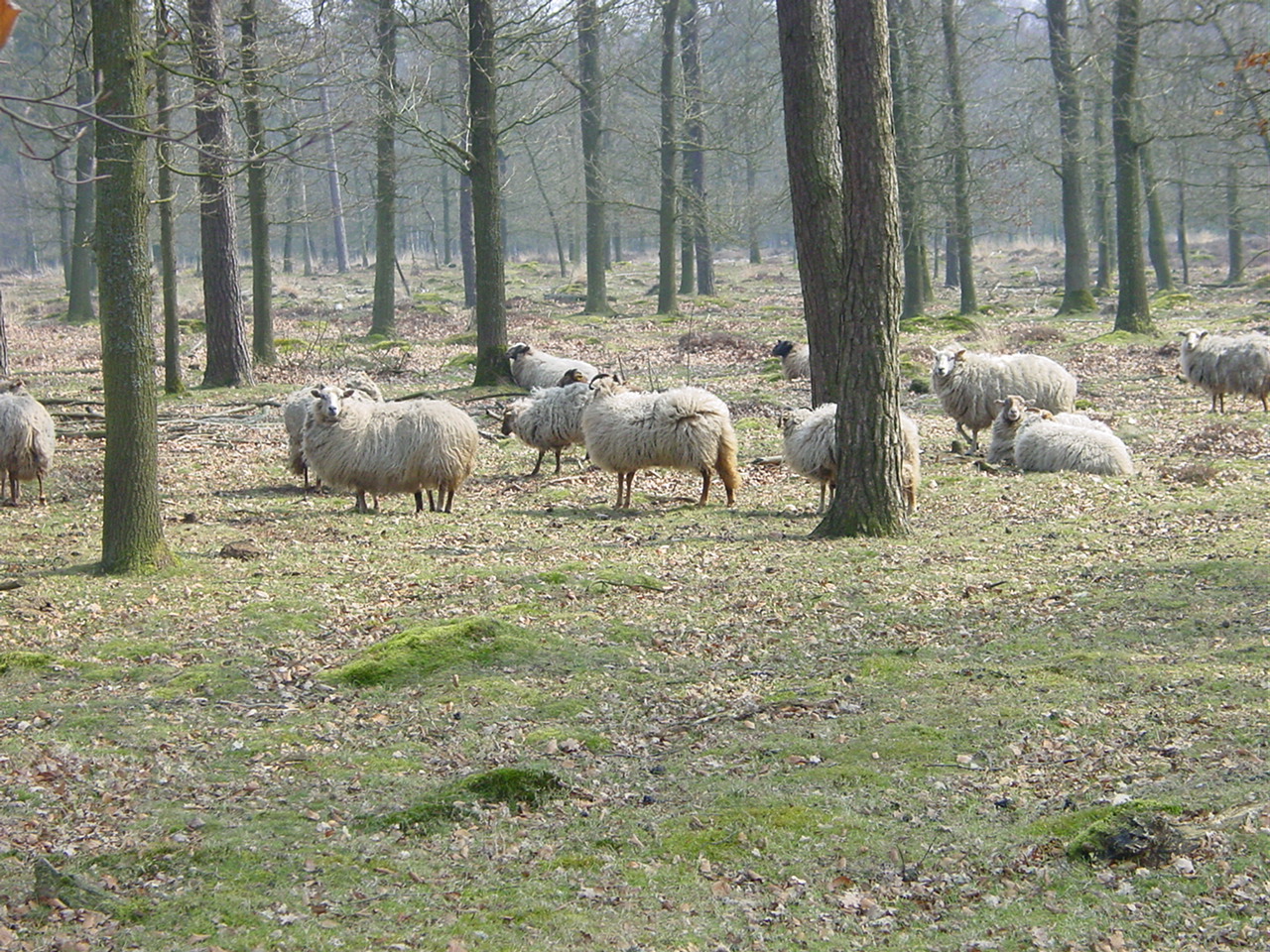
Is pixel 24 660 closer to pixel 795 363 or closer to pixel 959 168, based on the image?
pixel 795 363

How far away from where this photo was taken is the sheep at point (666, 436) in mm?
13898

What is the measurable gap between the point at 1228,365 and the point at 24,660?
1713cm

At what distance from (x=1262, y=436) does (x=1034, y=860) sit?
13.3 metres

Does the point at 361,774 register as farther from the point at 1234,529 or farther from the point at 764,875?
the point at 1234,529

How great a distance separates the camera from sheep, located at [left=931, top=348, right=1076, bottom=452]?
1745 cm

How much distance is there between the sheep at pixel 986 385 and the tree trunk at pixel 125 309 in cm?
1108

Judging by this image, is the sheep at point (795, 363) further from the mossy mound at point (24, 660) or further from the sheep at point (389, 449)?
the mossy mound at point (24, 660)

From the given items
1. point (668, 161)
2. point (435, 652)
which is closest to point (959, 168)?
point (668, 161)

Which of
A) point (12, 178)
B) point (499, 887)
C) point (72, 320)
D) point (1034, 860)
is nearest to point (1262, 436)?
point (1034, 860)

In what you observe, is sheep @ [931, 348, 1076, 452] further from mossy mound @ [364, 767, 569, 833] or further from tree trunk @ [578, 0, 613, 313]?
tree trunk @ [578, 0, 613, 313]

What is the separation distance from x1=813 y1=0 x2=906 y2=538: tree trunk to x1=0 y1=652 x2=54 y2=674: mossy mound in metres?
6.87

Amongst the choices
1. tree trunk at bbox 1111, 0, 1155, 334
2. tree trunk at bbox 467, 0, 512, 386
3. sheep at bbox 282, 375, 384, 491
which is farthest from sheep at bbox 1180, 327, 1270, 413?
sheep at bbox 282, 375, 384, 491

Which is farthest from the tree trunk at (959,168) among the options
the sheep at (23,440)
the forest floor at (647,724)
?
the sheep at (23,440)

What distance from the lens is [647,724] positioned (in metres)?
7.34
